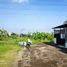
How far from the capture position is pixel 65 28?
31.5 meters

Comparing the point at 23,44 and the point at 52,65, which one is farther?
the point at 23,44

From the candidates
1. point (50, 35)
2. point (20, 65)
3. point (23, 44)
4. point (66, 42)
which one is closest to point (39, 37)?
point (50, 35)

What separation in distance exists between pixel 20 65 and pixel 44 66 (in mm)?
1831

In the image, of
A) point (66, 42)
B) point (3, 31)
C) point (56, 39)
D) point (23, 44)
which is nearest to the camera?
point (66, 42)

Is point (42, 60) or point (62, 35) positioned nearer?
point (42, 60)

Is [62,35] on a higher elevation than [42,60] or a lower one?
higher

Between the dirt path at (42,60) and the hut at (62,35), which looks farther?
the hut at (62,35)

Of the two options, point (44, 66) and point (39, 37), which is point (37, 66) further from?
point (39, 37)

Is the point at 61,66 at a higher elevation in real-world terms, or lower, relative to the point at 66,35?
lower

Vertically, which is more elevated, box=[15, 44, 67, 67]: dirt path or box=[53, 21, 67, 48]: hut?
box=[53, 21, 67, 48]: hut

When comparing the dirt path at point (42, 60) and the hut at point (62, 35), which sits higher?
the hut at point (62, 35)

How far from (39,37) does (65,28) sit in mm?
31680

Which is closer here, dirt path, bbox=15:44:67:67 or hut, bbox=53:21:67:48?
dirt path, bbox=15:44:67:67

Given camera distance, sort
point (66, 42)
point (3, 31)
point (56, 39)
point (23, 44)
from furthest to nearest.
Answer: point (3, 31) < point (56, 39) < point (23, 44) < point (66, 42)
